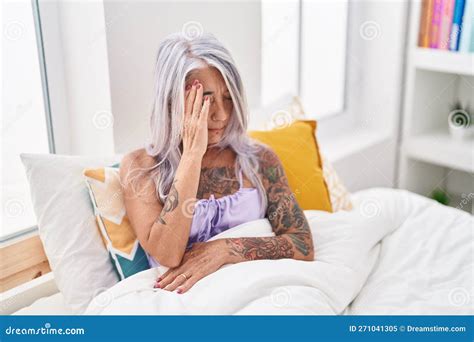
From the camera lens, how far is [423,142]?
2.07 metres

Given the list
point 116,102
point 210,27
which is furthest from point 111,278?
point 210,27

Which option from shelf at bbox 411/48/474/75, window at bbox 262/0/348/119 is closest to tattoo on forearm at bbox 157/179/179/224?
window at bbox 262/0/348/119

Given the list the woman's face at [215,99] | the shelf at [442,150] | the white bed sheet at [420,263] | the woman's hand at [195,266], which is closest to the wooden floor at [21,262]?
the woman's hand at [195,266]

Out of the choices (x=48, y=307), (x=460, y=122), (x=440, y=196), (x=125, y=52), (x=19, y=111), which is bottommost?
(x=440, y=196)

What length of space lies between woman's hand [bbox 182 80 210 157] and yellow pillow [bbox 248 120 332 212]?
326 mm

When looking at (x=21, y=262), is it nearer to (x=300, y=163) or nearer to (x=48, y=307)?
(x=48, y=307)

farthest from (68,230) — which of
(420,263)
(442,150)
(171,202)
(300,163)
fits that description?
(442,150)

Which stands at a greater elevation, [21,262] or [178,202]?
[178,202]

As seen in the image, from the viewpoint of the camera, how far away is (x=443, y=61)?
1.95 metres

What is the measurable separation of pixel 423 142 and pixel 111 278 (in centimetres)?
131

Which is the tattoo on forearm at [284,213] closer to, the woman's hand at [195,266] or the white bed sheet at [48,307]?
the woman's hand at [195,266]

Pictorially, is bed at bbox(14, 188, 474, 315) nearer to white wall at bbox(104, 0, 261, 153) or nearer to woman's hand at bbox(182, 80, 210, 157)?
woman's hand at bbox(182, 80, 210, 157)

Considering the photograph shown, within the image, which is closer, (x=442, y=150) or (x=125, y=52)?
(x=125, y=52)

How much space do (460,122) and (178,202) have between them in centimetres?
127
